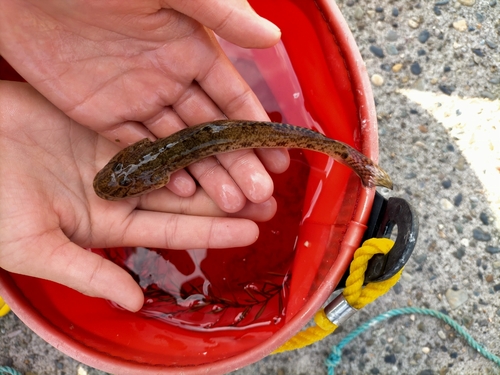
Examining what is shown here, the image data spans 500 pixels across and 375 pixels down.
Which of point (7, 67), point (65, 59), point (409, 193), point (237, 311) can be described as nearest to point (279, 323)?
point (237, 311)

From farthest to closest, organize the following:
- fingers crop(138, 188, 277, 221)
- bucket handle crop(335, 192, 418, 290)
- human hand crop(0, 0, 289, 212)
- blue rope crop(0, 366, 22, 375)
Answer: blue rope crop(0, 366, 22, 375), fingers crop(138, 188, 277, 221), human hand crop(0, 0, 289, 212), bucket handle crop(335, 192, 418, 290)

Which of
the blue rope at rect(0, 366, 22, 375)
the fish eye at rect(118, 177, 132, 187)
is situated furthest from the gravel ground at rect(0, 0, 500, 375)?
the fish eye at rect(118, 177, 132, 187)

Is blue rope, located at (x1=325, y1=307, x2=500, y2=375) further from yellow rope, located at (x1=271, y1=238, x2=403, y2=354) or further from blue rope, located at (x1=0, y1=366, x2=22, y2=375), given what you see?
blue rope, located at (x1=0, y1=366, x2=22, y2=375)

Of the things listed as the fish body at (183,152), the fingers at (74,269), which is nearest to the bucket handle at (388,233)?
the fish body at (183,152)

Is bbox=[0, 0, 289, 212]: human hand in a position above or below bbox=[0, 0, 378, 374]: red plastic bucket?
above

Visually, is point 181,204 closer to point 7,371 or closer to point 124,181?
point 124,181
